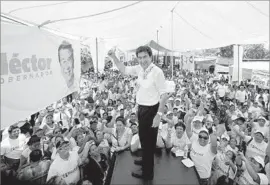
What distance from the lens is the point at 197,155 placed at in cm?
376

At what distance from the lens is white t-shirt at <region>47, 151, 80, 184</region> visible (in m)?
3.28

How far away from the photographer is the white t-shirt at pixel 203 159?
12.0ft

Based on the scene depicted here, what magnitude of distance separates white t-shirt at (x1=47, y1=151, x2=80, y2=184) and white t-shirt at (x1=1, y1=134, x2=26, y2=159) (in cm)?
122

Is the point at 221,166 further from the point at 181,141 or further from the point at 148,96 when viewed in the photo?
the point at 148,96

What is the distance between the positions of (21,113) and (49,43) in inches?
40.3

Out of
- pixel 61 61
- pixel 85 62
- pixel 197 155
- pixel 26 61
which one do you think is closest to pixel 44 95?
pixel 26 61

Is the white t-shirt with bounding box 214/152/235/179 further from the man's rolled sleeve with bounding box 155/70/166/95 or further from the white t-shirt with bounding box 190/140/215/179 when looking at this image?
the man's rolled sleeve with bounding box 155/70/166/95

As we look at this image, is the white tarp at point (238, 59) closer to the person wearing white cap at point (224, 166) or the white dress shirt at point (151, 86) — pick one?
the person wearing white cap at point (224, 166)

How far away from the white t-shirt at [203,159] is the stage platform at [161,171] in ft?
1.34

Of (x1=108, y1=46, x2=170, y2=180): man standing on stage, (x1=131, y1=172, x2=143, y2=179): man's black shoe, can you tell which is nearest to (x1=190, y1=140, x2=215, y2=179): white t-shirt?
(x1=131, y1=172, x2=143, y2=179): man's black shoe

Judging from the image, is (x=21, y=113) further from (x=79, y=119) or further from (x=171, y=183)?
(x=79, y=119)

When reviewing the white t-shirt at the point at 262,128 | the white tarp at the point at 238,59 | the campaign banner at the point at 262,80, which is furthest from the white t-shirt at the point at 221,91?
the white t-shirt at the point at 262,128

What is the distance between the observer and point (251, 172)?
3.23 meters

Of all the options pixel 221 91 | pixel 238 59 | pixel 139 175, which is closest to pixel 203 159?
pixel 139 175
